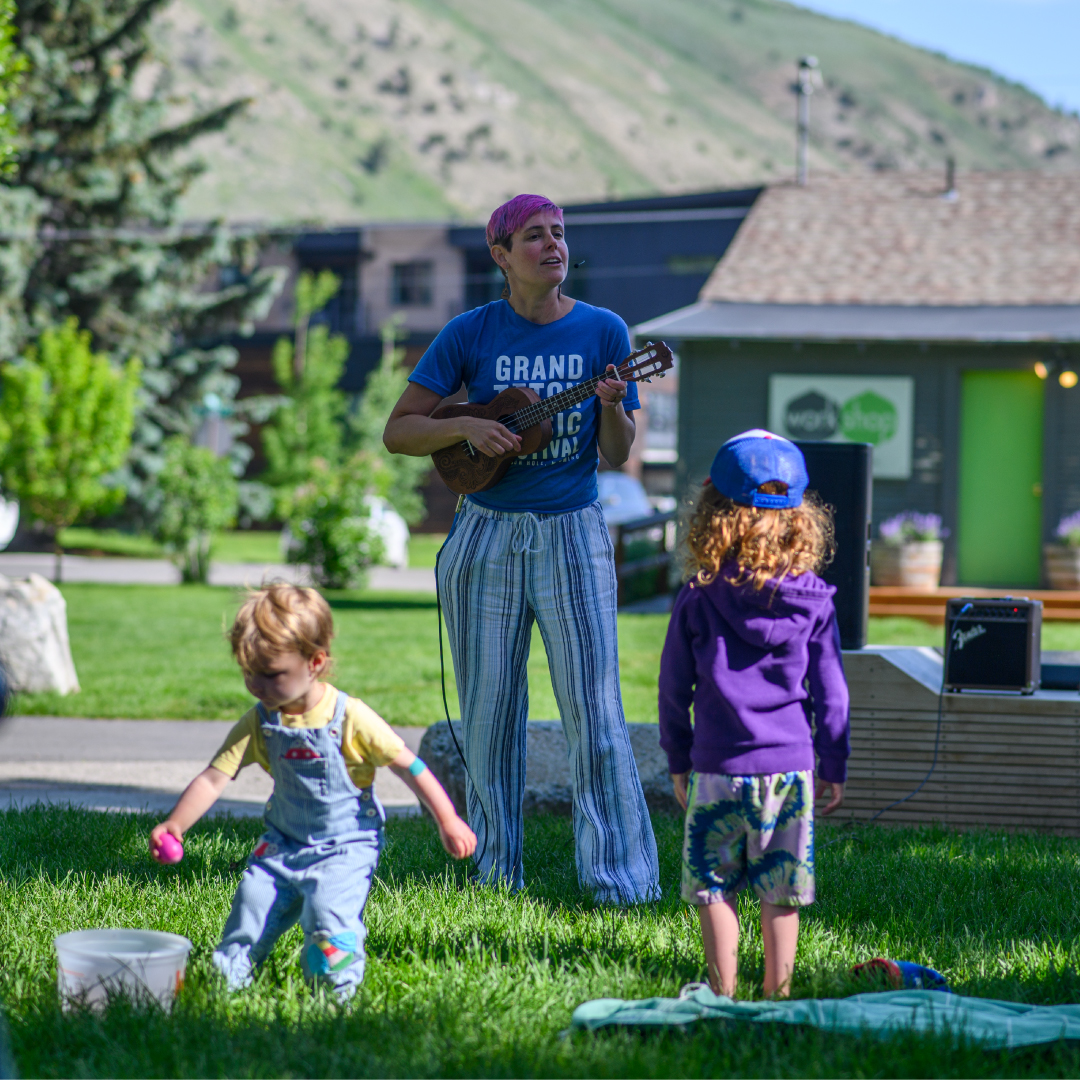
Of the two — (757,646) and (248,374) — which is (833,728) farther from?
(248,374)

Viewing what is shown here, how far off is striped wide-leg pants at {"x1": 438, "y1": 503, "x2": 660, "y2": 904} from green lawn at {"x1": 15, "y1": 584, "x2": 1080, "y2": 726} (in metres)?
3.79

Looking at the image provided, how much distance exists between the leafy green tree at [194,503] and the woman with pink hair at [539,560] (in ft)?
50.7

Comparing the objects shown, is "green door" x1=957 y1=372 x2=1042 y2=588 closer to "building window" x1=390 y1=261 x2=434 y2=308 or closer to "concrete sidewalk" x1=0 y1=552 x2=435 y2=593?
"concrete sidewalk" x1=0 y1=552 x2=435 y2=593

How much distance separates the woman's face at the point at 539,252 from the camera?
4.16 m

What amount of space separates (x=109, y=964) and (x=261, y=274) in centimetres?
2570

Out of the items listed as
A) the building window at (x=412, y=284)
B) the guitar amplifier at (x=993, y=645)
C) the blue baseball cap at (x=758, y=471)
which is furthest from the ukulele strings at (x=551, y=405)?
the building window at (x=412, y=284)

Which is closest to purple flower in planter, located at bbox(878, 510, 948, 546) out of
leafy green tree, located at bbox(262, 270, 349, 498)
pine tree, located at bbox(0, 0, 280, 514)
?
pine tree, located at bbox(0, 0, 280, 514)

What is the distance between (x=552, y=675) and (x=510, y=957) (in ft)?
3.29

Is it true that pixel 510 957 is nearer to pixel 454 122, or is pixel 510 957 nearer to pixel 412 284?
pixel 412 284

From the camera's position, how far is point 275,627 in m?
3.14

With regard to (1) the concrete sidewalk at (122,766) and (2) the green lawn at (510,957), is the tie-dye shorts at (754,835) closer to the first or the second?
(2) the green lawn at (510,957)

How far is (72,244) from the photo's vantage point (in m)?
25.6

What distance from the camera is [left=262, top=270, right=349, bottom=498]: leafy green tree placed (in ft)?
112

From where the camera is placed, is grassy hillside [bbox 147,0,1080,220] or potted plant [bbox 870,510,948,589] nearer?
potted plant [bbox 870,510,948,589]
